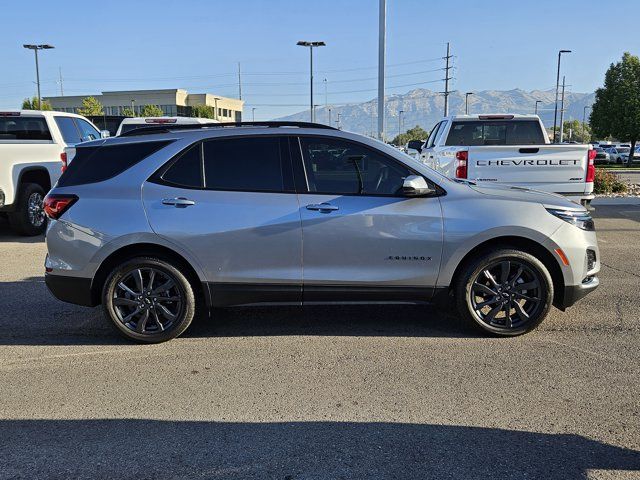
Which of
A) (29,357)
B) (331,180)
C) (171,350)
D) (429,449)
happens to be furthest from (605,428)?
(29,357)

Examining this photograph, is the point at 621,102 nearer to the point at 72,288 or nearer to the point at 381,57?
the point at 381,57

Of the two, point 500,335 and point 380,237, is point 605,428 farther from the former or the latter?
point 380,237

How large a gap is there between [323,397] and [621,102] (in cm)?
4281

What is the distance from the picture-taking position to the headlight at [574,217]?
473 cm

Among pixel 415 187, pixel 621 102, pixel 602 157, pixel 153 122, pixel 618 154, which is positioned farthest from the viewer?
pixel 618 154

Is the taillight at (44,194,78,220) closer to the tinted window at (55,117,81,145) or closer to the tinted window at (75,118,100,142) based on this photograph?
the tinted window at (55,117,81,145)

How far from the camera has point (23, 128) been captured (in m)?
10.2

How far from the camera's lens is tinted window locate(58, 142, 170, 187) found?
475 cm

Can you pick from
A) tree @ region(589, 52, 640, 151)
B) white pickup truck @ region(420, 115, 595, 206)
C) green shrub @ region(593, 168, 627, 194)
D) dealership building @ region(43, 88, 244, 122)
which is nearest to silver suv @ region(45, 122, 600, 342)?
white pickup truck @ region(420, 115, 595, 206)

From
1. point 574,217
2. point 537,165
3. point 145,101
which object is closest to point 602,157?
point 537,165

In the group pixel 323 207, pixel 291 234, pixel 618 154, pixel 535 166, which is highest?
pixel 618 154

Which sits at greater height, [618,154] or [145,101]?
[145,101]

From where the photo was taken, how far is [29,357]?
452 centimetres

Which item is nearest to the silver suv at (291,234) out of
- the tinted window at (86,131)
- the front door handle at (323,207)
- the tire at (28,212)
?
the front door handle at (323,207)
